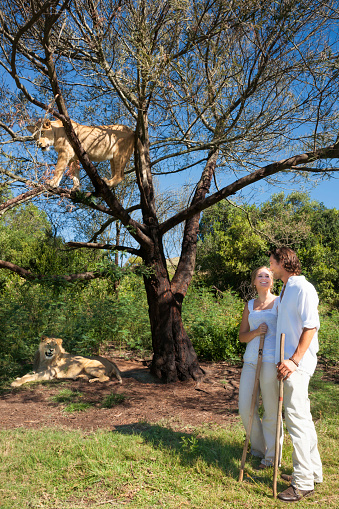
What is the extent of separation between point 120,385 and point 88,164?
10.8ft

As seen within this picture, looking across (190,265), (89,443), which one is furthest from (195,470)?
(190,265)

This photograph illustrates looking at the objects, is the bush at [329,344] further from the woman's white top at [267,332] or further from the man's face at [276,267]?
the man's face at [276,267]

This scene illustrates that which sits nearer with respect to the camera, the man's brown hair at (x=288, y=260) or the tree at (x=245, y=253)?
the man's brown hair at (x=288, y=260)

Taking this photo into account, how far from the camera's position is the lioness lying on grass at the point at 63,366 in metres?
6.22

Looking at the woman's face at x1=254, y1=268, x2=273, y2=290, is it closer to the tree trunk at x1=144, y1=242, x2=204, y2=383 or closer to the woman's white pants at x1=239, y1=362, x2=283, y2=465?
the woman's white pants at x1=239, y1=362, x2=283, y2=465

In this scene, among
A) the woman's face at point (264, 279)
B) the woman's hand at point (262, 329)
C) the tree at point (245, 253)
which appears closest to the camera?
Result: the woman's hand at point (262, 329)

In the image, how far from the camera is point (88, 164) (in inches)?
202

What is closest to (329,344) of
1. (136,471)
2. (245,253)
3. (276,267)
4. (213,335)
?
(213,335)

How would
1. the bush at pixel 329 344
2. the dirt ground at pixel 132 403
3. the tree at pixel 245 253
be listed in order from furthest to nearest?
the tree at pixel 245 253 → the bush at pixel 329 344 → the dirt ground at pixel 132 403

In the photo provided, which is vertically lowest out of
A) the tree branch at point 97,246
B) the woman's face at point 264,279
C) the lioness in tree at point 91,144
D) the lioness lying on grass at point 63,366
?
the lioness lying on grass at point 63,366

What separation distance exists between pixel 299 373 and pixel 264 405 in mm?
529

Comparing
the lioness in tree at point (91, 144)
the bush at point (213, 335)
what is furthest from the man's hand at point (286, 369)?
the bush at point (213, 335)

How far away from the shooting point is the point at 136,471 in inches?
131

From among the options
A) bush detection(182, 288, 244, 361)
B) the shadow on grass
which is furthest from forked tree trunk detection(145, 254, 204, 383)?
the shadow on grass
